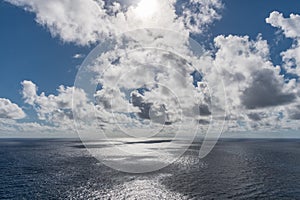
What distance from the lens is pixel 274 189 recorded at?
262 ft

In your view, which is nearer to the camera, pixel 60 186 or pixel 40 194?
pixel 40 194

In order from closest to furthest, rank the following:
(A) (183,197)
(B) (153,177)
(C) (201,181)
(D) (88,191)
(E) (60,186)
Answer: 1. (A) (183,197)
2. (D) (88,191)
3. (E) (60,186)
4. (C) (201,181)
5. (B) (153,177)

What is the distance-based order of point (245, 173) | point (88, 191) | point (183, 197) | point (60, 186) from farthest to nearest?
point (245, 173)
point (60, 186)
point (88, 191)
point (183, 197)

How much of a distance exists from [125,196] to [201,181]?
35.2 metres

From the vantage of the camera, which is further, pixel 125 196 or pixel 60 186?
pixel 60 186

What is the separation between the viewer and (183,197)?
70375 millimetres

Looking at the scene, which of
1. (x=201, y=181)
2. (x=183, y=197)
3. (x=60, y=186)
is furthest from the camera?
(x=201, y=181)

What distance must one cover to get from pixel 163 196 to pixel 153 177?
2748 centimetres

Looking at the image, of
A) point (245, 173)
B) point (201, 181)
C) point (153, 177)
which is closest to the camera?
point (201, 181)

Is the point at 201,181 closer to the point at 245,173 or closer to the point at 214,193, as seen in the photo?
the point at 214,193

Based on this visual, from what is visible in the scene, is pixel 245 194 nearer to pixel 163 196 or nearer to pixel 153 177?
pixel 163 196

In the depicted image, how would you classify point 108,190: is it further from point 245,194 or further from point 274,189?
point 274,189

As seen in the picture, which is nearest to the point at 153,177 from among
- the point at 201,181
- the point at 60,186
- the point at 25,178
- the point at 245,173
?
the point at 201,181

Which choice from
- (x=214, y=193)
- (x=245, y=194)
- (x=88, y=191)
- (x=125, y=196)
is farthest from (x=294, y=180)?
(x=88, y=191)
